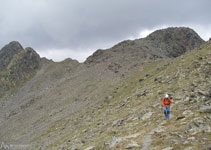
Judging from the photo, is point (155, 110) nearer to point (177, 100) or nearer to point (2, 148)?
point (177, 100)

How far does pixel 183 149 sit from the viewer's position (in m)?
9.41

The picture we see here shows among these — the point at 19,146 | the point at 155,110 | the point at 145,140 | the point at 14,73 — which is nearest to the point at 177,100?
the point at 155,110

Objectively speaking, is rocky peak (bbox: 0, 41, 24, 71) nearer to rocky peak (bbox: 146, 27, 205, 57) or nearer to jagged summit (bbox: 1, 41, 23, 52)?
jagged summit (bbox: 1, 41, 23, 52)

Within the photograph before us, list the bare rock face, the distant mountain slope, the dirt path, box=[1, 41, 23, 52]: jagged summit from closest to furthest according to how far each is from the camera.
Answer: the distant mountain slope, the dirt path, the bare rock face, box=[1, 41, 23, 52]: jagged summit

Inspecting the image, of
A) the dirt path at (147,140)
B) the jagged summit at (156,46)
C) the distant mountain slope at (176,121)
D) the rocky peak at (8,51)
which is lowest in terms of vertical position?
the dirt path at (147,140)

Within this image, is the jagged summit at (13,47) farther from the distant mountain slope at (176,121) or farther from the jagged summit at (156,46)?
the distant mountain slope at (176,121)

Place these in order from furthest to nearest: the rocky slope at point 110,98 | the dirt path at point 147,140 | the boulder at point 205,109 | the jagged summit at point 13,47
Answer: the jagged summit at point 13,47 < the rocky slope at point 110,98 < the boulder at point 205,109 < the dirt path at point 147,140

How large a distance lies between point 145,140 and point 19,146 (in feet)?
102

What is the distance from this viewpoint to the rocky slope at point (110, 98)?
1783 centimetres

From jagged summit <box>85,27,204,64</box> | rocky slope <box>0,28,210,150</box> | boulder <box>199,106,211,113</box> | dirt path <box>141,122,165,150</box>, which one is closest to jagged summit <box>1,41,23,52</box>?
rocky slope <box>0,28,210,150</box>

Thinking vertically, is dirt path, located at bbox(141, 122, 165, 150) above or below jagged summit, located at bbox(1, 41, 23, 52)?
below

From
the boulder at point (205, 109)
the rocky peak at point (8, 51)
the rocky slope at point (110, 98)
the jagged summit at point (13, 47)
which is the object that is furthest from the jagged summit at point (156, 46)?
the jagged summit at point (13, 47)

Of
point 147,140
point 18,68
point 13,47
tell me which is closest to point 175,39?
point 147,140

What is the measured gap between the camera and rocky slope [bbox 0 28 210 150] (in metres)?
17.8
